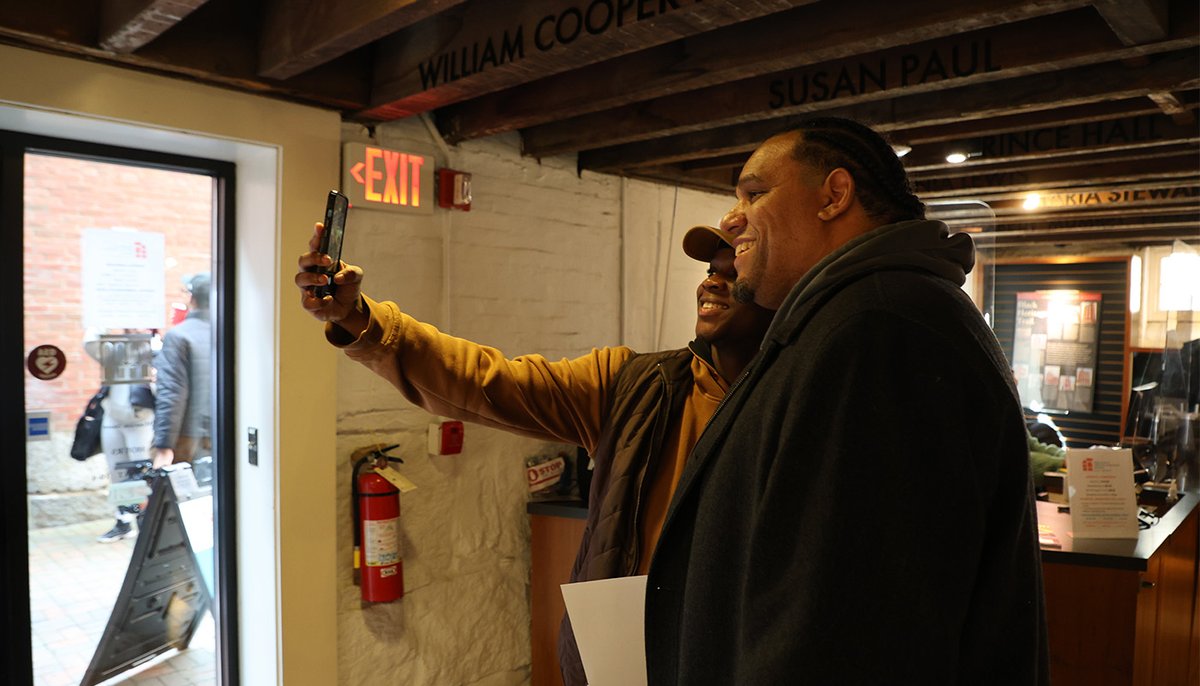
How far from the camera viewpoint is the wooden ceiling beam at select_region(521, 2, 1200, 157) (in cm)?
197

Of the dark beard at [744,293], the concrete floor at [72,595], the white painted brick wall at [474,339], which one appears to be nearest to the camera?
the dark beard at [744,293]

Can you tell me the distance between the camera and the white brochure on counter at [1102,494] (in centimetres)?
241

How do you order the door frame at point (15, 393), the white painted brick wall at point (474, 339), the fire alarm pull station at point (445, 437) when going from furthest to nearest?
the fire alarm pull station at point (445, 437)
the white painted brick wall at point (474, 339)
the door frame at point (15, 393)

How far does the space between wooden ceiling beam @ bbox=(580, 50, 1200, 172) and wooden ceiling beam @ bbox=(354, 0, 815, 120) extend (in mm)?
387

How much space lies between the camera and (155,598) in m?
2.51

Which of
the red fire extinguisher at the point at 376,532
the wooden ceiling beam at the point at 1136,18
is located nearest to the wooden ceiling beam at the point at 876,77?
the wooden ceiling beam at the point at 1136,18

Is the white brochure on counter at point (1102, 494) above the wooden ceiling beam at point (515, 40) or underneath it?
underneath

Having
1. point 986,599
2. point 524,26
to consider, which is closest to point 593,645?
point 986,599

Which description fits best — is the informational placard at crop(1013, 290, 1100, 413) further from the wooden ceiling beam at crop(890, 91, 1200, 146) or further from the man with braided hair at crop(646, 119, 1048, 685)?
the man with braided hair at crop(646, 119, 1048, 685)

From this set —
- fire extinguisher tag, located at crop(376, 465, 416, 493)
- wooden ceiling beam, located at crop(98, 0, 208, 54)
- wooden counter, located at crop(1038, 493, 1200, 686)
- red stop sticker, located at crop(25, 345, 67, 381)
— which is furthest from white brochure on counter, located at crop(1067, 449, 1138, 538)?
red stop sticker, located at crop(25, 345, 67, 381)

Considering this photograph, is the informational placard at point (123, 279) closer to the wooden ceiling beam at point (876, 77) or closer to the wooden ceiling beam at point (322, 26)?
the wooden ceiling beam at point (322, 26)

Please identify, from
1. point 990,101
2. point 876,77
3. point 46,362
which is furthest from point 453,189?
point 990,101

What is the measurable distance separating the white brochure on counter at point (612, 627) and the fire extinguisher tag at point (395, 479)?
59.3 inches

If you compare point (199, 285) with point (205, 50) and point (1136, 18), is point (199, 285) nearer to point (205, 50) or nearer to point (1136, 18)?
point (205, 50)
